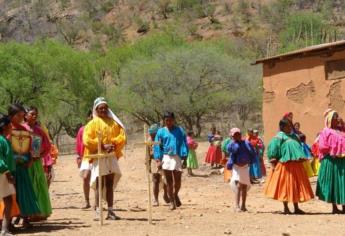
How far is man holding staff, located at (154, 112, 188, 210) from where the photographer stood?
39.7 feet

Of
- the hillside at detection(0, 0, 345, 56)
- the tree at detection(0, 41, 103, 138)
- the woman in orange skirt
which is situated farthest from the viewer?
the hillside at detection(0, 0, 345, 56)

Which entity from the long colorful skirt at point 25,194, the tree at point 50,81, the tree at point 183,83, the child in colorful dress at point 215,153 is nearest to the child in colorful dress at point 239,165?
the long colorful skirt at point 25,194

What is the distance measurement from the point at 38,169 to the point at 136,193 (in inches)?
268

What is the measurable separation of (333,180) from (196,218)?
2463mm

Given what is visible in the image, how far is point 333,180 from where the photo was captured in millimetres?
11148

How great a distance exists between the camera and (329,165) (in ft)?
36.7

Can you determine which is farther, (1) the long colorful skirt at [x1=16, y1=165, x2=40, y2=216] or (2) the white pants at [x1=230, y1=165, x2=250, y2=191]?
(2) the white pants at [x1=230, y1=165, x2=250, y2=191]

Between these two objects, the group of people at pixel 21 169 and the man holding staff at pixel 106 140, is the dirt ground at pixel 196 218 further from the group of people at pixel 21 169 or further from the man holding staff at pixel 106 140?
the man holding staff at pixel 106 140

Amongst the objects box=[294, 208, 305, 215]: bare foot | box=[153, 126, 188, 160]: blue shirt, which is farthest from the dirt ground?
box=[153, 126, 188, 160]: blue shirt

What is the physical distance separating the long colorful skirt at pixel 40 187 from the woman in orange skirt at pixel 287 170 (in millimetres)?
3829

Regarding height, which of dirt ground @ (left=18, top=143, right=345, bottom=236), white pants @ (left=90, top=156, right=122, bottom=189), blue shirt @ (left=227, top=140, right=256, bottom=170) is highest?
blue shirt @ (left=227, top=140, right=256, bottom=170)

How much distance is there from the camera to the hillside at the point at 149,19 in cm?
7962

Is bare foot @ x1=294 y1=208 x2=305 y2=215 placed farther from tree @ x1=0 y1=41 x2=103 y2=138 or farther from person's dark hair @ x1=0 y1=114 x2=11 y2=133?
tree @ x1=0 y1=41 x2=103 y2=138

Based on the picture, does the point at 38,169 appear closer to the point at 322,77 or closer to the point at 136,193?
the point at 136,193
